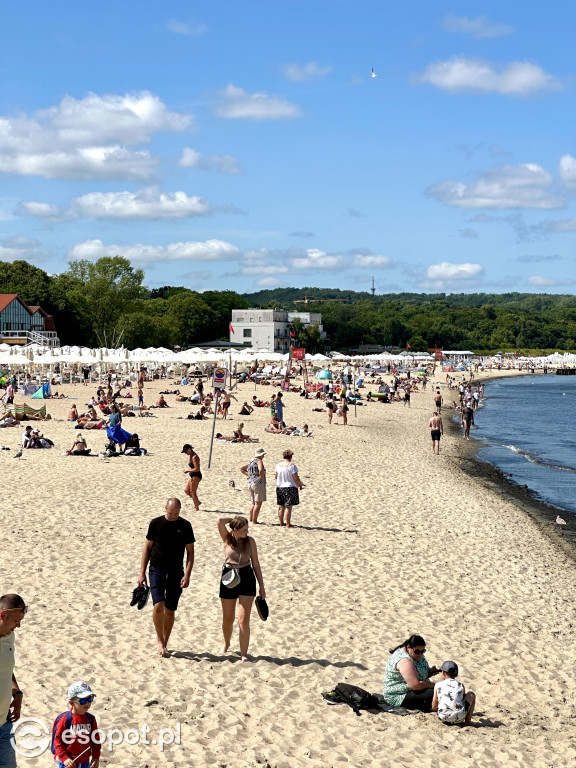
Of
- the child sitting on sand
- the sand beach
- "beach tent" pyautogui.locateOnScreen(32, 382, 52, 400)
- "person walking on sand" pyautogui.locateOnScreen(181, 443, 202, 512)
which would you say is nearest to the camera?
the sand beach

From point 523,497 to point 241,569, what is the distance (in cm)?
1477

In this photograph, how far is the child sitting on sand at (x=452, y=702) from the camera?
22.6 ft

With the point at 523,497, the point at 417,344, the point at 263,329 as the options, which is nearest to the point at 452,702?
the point at 523,497

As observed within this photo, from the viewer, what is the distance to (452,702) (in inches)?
270

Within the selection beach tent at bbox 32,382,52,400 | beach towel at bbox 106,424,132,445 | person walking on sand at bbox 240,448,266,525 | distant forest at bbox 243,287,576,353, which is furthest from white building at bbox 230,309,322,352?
person walking on sand at bbox 240,448,266,525

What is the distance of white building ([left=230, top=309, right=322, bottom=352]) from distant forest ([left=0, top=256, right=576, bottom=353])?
10.8 ft

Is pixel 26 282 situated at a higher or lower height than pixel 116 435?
higher

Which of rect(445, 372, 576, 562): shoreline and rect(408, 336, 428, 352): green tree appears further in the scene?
rect(408, 336, 428, 352): green tree

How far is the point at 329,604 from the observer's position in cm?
964

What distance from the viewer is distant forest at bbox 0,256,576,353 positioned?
8244 centimetres

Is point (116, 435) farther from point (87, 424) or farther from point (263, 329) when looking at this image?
point (263, 329)

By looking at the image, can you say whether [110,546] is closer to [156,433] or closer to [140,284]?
[156,433]

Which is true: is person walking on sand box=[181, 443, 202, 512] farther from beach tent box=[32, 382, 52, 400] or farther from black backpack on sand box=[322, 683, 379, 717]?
beach tent box=[32, 382, 52, 400]

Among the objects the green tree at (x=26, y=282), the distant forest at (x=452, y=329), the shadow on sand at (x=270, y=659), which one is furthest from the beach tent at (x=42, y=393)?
the distant forest at (x=452, y=329)
